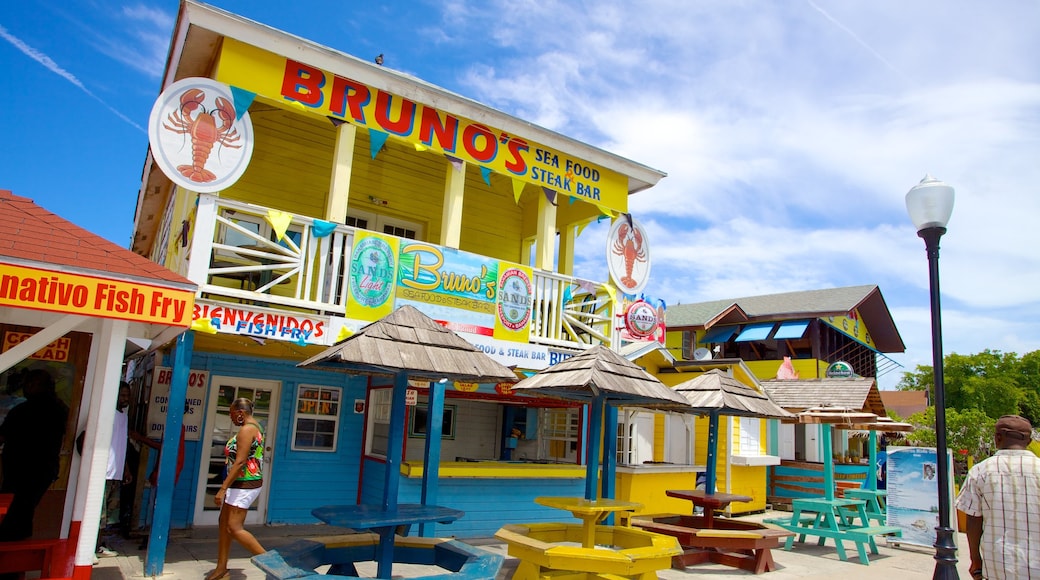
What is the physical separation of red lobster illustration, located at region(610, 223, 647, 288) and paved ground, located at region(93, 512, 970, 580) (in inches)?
168

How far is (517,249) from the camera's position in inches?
515

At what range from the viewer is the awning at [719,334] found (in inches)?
1102

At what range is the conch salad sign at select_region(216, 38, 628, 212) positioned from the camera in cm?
814

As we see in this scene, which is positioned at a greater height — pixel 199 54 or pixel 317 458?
pixel 199 54

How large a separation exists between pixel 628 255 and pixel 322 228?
4.97m

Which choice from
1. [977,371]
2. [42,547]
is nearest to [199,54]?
[42,547]

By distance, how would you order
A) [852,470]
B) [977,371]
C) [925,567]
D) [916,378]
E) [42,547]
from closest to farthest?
[42,547]
[925,567]
[852,470]
[977,371]
[916,378]

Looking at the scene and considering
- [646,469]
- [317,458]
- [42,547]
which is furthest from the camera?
[646,469]

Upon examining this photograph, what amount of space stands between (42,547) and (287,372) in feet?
16.3

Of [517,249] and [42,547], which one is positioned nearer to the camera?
[42,547]

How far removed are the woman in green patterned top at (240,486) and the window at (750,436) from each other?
36.8 ft

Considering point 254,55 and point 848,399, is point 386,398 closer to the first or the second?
point 254,55

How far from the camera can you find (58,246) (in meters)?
5.32

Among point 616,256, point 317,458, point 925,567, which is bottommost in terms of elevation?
point 925,567
